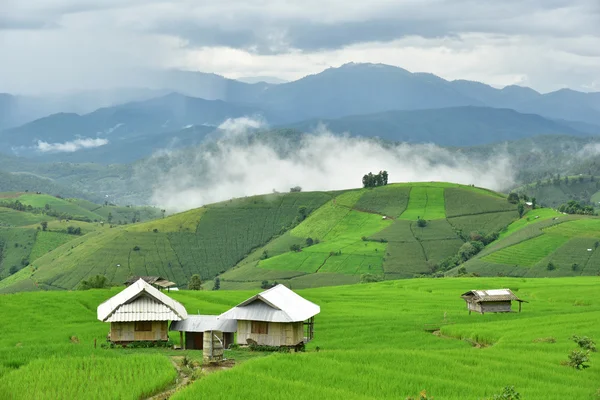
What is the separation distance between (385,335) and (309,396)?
94.1 ft

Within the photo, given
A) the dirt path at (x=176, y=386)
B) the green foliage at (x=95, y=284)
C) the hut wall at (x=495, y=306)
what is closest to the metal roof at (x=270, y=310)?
the dirt path at (x=176, y=386)

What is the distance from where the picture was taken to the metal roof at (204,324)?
5359 centimetres

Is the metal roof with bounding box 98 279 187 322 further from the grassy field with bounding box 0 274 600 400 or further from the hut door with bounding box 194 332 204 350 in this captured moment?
the grassy field with bounding box 0 274 600 400

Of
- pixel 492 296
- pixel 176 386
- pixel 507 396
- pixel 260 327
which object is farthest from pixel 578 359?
pixel 492 296

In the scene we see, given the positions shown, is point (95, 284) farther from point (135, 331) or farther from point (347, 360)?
point (347, 360)

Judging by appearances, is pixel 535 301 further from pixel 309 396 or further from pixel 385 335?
pixel 309 396

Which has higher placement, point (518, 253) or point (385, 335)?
point (518, 253)

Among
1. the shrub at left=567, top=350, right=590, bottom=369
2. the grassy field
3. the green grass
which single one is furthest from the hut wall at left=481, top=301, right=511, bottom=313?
the green grass

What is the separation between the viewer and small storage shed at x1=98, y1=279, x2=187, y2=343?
55219mm

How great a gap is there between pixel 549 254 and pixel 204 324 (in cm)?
13656

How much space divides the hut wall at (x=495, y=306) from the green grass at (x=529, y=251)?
9820 centimetres

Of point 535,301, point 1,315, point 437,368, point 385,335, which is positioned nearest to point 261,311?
point 385,335

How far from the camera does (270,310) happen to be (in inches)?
2053

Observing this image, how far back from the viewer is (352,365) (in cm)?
3816
